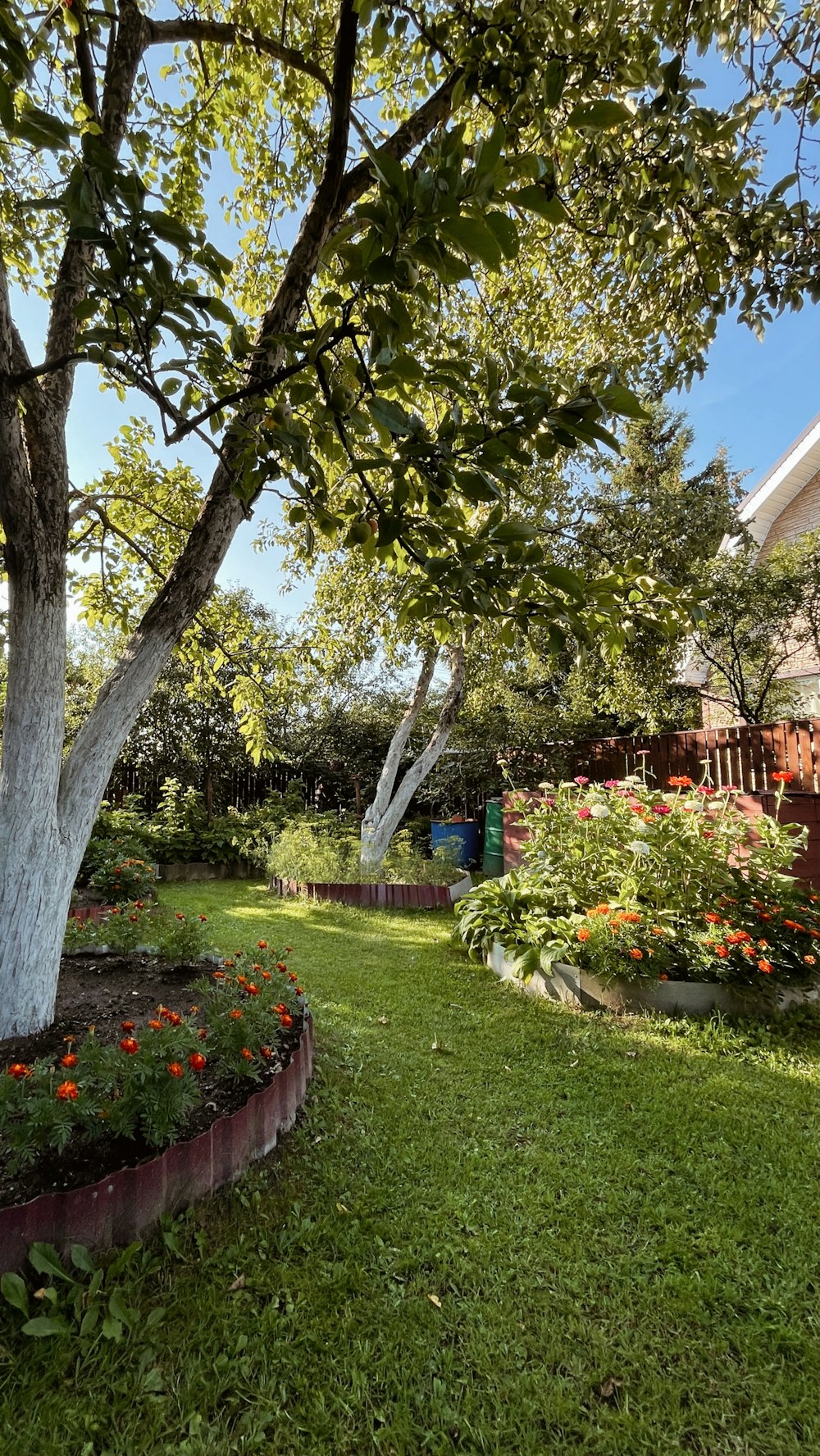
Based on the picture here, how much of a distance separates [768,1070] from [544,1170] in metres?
1.44

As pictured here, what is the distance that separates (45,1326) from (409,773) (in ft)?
20.8

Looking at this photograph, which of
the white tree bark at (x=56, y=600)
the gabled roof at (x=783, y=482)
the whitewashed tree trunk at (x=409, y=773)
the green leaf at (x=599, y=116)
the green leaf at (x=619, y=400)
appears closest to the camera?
the green leaf at (x=599, y=116)

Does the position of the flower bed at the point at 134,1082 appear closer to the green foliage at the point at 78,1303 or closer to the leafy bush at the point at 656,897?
the green foliage at the point at 78,1303

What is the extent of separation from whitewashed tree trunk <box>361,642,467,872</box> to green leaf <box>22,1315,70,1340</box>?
5.90 m

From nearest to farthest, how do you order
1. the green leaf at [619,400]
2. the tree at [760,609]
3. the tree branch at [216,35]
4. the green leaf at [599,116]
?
the green leaf at [599,116] < the green leaf at [619,400] < the tree branch at [216,35] < the tree at [760,609]

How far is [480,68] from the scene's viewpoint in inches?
79.0

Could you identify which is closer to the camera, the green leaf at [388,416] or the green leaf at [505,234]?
the green leaf at [505,234]

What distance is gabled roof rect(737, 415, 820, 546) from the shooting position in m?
10.4

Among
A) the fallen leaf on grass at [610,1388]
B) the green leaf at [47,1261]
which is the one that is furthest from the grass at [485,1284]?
the green leaf at [47,1261]

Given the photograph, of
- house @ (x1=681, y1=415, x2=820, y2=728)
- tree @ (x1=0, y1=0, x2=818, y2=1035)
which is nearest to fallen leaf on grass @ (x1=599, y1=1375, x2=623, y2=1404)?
tree @ (x1=0, y1=0, x2=818, y2=1035)

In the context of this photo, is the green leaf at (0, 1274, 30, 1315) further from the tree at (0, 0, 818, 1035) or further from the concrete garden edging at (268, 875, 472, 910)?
the concrete garden edging at (268, 875, 472, 910)

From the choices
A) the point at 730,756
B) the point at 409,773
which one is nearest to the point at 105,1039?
the point at 409,773

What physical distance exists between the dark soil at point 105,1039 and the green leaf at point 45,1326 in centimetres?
27

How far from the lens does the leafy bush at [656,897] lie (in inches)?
142
